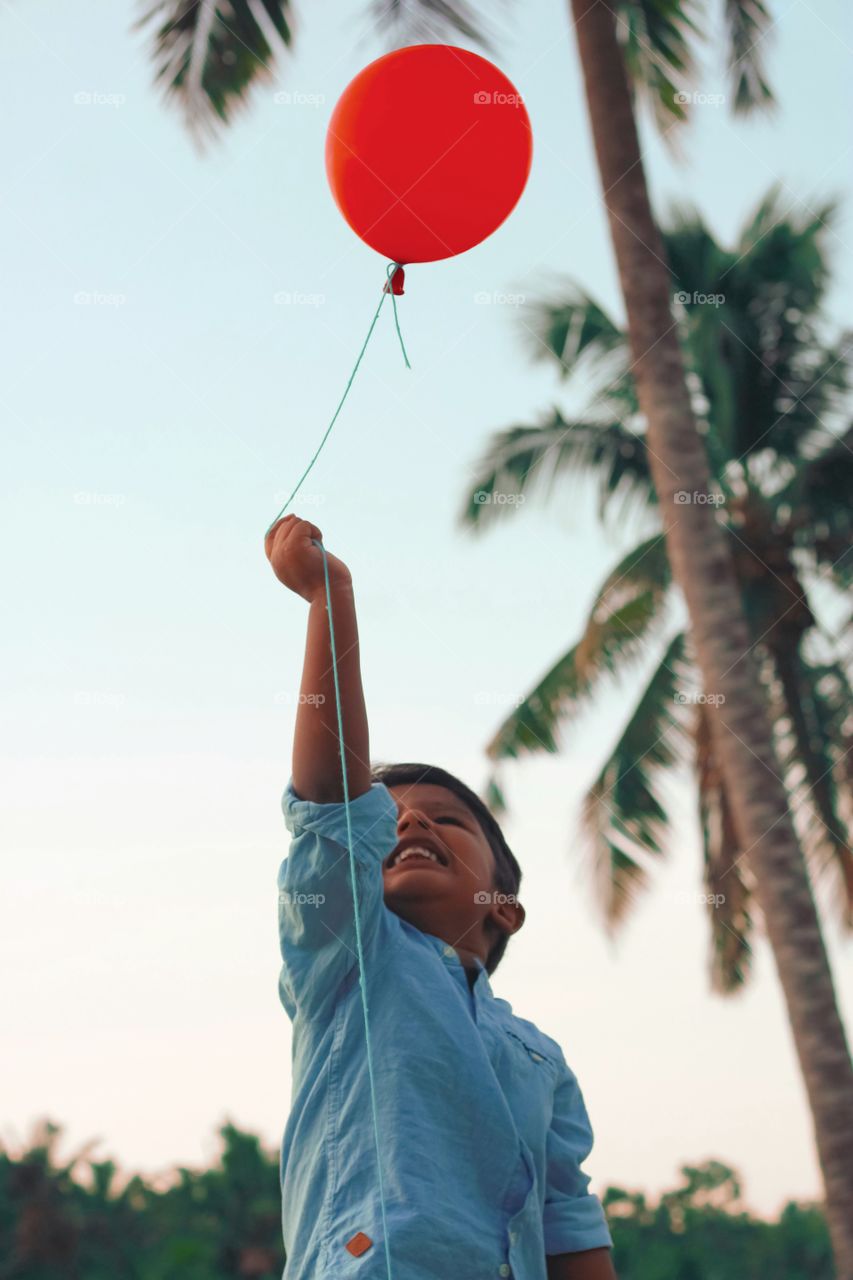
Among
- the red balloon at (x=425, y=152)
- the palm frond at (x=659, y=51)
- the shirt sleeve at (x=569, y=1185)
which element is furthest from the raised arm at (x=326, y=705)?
the palm frond at (x=659, y=51)

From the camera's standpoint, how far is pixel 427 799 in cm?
230

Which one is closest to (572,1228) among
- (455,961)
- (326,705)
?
(455,961)

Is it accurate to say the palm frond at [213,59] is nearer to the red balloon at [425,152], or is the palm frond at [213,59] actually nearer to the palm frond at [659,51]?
the palm frond at [659,51]

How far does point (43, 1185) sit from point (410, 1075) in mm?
14419

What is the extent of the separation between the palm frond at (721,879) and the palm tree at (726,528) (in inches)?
0.5

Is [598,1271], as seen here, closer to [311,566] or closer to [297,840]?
[297,840]

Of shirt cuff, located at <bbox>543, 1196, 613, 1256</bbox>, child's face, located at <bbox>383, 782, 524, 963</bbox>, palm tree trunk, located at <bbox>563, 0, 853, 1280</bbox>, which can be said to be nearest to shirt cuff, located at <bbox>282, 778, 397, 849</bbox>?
child's face, located at <bbox>383, 782, 524, 963</bbox>

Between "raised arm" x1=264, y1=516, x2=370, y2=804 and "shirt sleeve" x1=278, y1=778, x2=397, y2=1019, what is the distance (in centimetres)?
3

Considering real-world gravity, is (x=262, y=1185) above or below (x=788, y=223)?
below

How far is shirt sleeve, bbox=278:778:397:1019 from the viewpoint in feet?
6.06

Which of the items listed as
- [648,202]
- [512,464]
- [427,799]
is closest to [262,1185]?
[512,464]

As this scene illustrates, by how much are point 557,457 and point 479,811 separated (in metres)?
8.32

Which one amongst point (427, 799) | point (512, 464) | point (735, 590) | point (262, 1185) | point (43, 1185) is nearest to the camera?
point (427, 799)

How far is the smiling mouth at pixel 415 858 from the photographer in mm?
2137
